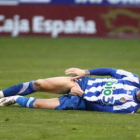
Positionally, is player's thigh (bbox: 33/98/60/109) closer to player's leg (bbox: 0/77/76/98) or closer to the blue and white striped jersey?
player's leg (bbox: 0/77/76/98)

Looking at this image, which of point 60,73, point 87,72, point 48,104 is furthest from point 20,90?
point 60,73

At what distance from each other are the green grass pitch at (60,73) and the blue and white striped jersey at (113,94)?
0.18m

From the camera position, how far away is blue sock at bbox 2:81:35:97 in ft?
35.7

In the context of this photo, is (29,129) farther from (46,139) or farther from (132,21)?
(132,21)

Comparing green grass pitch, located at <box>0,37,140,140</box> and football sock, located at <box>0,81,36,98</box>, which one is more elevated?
football sock, located at <box>0,81,36,98</box>

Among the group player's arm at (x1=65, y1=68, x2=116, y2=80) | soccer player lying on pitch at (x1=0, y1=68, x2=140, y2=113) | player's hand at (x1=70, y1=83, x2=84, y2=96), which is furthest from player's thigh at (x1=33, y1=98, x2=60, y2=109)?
player's arm at (x1=65, y1=68, x2=116, y2=80)

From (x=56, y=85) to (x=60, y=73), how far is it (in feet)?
19.4

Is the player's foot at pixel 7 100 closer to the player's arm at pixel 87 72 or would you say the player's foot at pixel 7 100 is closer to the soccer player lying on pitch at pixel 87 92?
the soccer player lying on pitch at pixel 87 92

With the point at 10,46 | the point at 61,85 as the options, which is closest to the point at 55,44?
the point at 10,46

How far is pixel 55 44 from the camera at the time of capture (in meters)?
25.1

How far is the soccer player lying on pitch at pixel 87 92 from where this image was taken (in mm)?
10492

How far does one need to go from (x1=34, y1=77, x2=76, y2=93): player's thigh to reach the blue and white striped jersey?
0.25 metres

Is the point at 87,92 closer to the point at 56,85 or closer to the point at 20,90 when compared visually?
the point at 56,85

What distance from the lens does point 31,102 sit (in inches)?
428
